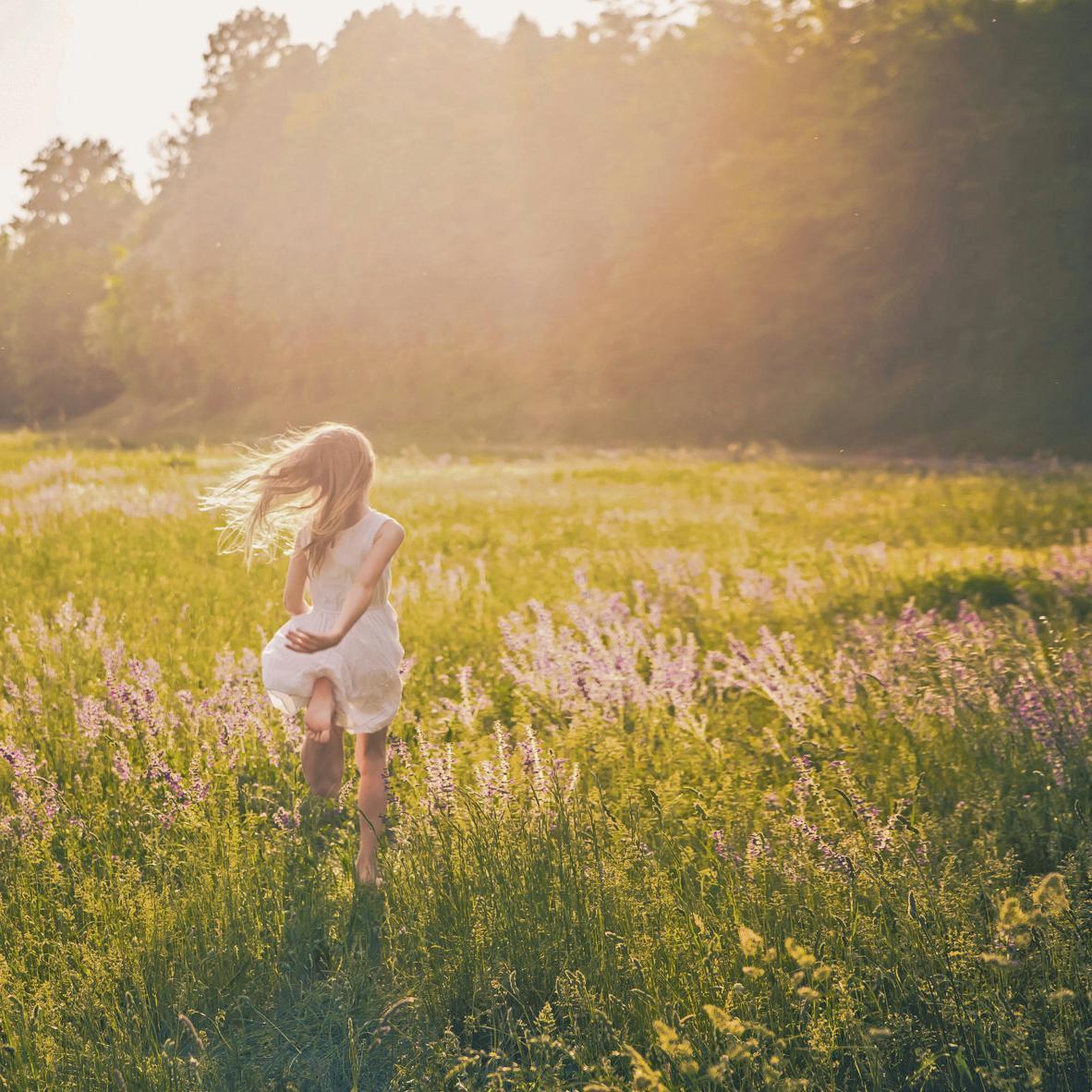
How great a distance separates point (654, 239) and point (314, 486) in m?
37.9

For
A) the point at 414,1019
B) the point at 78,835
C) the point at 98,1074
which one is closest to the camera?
the point at 98,1074

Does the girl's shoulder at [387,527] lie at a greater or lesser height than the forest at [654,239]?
lesser

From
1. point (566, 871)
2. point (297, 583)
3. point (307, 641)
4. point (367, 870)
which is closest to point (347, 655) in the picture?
point (307, 641)

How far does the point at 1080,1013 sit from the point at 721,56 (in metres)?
38.4

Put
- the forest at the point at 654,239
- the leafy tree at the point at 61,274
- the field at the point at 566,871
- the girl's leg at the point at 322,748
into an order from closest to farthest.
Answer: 1. the field at the point at 566,871
2. the girl's leg at the point at 322,748
3. the forest at the point at 654,239
4. the leafy tree at the point at 61,274

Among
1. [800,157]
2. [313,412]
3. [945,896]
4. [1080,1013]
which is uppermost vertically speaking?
[800,157]

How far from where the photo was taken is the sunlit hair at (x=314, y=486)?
161 inches

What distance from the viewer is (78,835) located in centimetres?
413

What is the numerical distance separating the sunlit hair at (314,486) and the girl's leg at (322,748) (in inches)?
20.3

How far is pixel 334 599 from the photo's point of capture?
13.9ft

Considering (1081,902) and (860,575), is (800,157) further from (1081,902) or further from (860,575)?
(1081,902)

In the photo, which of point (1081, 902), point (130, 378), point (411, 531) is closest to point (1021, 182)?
point (411, 531)

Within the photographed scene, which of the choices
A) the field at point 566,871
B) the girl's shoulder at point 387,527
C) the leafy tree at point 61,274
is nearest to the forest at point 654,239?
the leafy tree at point 61,274

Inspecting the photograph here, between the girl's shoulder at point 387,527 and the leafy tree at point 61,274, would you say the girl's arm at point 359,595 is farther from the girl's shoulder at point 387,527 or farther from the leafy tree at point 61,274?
the leafy tree at point 61,274
